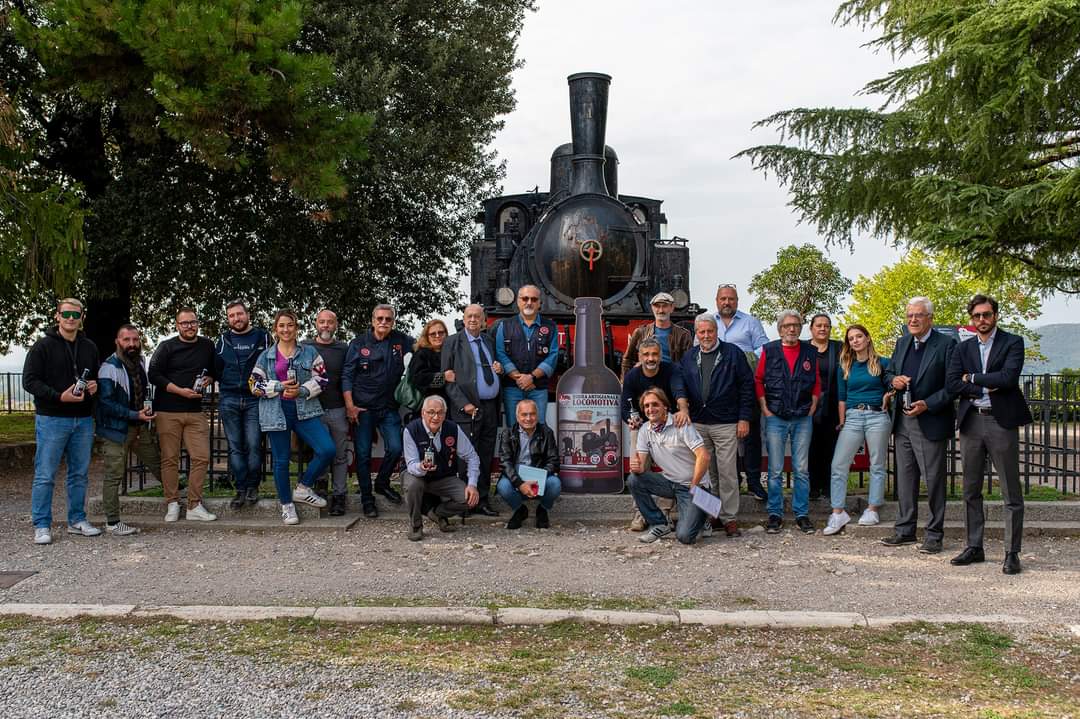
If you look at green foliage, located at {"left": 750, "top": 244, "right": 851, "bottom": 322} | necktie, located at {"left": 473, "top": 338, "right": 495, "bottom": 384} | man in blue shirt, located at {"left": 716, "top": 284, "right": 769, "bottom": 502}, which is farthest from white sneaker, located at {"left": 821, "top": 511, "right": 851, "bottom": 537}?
green foliage, located at {"left": 750, "top": 244, "right": 851, "bottom": 322}

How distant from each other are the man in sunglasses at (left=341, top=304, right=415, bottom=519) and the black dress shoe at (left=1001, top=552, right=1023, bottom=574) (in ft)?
15.6

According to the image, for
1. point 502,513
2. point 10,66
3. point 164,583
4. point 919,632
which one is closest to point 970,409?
point 919,632

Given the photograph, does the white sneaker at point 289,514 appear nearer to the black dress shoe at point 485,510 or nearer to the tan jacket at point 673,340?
the black dress shoe at point 485,510

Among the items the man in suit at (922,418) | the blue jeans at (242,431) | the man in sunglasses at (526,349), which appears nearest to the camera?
the man in suit at (922,418)

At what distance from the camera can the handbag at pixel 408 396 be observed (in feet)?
25.4

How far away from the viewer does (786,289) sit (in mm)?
51406

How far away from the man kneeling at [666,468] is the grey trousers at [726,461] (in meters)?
0.30

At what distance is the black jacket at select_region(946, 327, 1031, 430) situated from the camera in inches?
234

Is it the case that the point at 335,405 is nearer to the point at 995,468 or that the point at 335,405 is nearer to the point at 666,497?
the point at 666,497

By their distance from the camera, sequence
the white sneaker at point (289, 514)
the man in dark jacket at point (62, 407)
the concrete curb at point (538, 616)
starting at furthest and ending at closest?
the white sneaker at point (289, 514) → the man in dark jacket at point (62, 407) → the concrete curb at point (538, 616)

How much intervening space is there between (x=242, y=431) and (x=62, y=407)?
1383mm

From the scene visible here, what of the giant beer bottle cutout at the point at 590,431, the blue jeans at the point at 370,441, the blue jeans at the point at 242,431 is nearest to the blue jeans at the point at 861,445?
the giant beer bottle cutout at the point at 590,431

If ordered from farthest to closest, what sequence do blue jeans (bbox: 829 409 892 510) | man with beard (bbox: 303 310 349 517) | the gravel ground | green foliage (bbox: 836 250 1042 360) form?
1. green foliage (bbox: 836 250 1042 360)
2. man with beard (bbox: 303 310 349 517)
3. blue jeans (bbox: 829 409 892 510)
4. the gravel ground

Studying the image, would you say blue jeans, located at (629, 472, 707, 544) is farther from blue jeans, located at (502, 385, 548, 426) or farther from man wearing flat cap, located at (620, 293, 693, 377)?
blue jeans, located at (502, 385, 548, 426)
